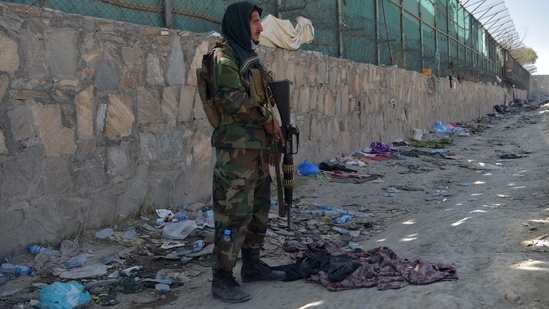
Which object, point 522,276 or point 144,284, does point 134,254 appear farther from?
point 522,276

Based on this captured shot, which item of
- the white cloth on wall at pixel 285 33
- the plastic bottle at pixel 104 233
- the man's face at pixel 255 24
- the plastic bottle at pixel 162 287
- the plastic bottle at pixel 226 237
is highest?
the white cloth on wall at pixel 285 33

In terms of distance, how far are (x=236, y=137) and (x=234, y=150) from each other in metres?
0.07

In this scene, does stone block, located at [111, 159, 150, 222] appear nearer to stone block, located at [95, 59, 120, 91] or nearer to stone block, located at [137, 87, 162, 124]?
stone block, located at [137, 87, 162, 124]

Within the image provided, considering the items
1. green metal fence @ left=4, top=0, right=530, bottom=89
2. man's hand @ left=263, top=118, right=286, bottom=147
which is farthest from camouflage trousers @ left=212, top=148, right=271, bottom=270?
green metal fence @ left=4, top=0, right=530, bottom=89

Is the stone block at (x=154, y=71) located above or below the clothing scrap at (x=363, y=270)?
above

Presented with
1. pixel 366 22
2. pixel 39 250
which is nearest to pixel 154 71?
pixel 39 250

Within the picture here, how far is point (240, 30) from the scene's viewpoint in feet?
9.46

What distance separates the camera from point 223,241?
9.22ft

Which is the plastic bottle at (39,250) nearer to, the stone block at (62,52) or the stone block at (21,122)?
the stone block at (21,122)

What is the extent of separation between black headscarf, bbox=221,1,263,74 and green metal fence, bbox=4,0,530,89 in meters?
1.65

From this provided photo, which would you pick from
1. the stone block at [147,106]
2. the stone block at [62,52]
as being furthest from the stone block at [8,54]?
the stone block at [147,106]

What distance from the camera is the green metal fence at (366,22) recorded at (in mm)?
4555

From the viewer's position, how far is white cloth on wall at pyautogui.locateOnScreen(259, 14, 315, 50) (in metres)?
6.25

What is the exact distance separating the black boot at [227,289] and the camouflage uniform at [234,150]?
65mm
